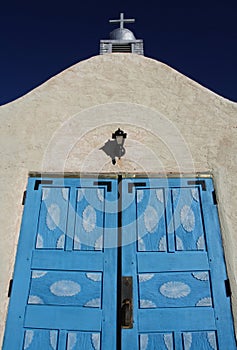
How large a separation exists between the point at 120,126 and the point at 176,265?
2371 mm

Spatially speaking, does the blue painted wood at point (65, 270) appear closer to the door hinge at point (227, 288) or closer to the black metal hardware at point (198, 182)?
the black metal hardware at point (198, 182)

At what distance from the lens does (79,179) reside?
5242 millimetres

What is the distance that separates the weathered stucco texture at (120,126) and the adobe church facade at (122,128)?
0.05 ft

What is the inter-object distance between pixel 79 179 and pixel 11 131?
1416 mm

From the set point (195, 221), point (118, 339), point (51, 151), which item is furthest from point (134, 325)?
point (51, 151)

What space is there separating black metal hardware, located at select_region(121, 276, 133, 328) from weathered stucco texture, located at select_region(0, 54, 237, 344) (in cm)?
142

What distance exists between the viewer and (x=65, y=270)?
4.50 metres

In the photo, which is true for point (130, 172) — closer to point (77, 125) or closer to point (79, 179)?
point (79, 179)

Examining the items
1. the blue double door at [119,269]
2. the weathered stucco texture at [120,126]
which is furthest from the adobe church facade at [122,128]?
the blue double door at [119,269]

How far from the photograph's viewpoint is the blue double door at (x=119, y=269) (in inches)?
162

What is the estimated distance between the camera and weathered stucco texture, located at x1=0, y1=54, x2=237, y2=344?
5.30m

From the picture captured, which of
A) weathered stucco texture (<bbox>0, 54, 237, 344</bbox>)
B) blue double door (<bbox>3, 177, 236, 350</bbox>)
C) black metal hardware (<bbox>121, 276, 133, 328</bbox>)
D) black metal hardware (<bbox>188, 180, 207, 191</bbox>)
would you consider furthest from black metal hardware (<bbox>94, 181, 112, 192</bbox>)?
black metal hardware (<bbox>121, 276, 133, 328</bbox>)

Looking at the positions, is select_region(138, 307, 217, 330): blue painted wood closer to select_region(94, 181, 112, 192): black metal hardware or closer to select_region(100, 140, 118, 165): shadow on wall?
select_region(94, 181, 112, 192): black metal hardware

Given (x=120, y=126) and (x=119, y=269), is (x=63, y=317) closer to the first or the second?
(x=119, y=269)
